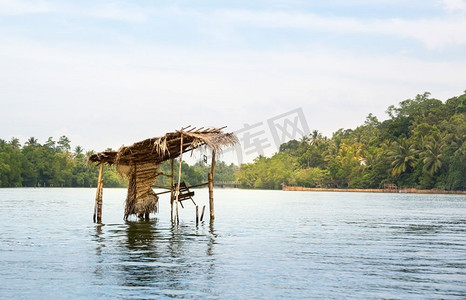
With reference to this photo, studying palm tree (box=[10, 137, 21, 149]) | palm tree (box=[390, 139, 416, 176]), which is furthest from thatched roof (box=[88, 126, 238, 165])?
palm tree (box=[10, 137, 21, 149])

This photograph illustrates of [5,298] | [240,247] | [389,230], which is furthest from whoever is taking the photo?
[389,230]

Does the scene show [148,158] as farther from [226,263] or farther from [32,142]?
[32,142]

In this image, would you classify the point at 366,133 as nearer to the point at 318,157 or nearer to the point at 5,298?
the point at 318,157

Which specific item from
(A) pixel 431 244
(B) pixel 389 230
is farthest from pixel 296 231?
(A) pixel 431 244

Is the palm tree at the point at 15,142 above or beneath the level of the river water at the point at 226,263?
above

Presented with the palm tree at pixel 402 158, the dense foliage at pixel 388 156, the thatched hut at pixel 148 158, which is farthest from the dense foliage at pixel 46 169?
the thatched hut at pixel 148 158

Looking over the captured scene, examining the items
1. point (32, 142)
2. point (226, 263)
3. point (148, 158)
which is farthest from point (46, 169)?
point (226, 263)

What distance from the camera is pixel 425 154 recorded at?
111438mm

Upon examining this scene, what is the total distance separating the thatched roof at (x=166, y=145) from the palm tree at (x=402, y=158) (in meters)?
90.3

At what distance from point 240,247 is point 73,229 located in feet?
31.3

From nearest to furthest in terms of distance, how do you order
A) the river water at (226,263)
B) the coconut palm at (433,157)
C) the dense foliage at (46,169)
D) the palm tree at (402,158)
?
the river water at (226,263), the coconut palm at (433,157), the palm tree at (402,158), the dense foliage at (46,169)

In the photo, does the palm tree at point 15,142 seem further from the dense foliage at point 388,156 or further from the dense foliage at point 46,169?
the dense foliage at point 388,156

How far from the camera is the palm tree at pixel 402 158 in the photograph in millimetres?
114562

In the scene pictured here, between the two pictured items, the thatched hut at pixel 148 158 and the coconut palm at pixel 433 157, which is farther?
the coconut palm at pixel 433 157
